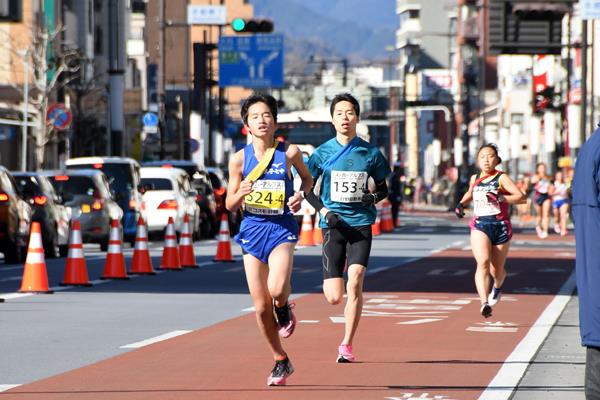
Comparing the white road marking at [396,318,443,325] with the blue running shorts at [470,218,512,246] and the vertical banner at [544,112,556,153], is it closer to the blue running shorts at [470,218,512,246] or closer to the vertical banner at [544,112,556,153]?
the blue running shorts at [470,218,512,246]

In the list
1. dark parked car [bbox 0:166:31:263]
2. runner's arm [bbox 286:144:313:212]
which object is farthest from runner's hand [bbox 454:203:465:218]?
dark parked car [bbox 0:166:31:263]

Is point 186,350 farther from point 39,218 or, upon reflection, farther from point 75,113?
point 75,113

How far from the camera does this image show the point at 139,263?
25.3 m

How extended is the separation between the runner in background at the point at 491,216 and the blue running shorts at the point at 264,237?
20.7 ft

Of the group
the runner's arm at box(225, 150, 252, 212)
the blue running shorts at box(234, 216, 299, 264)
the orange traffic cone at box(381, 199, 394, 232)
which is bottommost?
the orange traffic cone at box(381, 199, 394, 232)

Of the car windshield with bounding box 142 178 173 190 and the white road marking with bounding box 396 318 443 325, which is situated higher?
the car windshield with bounding box 142 178 173 190

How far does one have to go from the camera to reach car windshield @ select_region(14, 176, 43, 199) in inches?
1172

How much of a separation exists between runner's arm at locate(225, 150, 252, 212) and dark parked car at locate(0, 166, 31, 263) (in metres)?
17.4

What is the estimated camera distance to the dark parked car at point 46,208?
98.9 feet

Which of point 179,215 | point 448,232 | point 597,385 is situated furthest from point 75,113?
point 597,385

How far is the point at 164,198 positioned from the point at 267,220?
27.7 metres

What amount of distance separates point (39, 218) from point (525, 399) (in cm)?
2040

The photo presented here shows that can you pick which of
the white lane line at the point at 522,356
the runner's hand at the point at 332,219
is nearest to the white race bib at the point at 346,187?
the runner's hand at the point at 332,219

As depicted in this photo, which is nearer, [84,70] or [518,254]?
[518,254]
